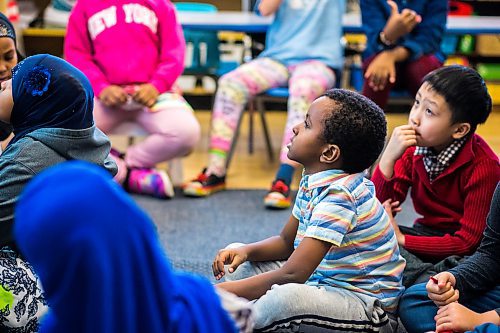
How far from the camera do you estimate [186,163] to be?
3.63m

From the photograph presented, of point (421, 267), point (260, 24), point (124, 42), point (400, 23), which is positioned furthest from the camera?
point (260, 24)

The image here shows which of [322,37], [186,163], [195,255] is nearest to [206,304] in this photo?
[195,255]

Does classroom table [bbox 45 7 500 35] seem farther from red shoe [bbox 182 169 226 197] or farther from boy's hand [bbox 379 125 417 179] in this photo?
boy's hand [bbox 379 125 417 179]

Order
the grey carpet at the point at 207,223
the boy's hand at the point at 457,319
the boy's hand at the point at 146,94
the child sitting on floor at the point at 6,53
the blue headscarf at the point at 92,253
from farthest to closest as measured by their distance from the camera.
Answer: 1. the boy's hand at the point at 146,94
2. the grey carpet at the point at 207,223
3. the child sitting on floor at the point at 6,53
4. the boy's hand at the point at 457,319
5. the blue headscarf at the point at 92,253

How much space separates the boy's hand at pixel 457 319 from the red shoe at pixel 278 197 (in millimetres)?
1378

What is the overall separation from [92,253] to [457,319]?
0.90 m

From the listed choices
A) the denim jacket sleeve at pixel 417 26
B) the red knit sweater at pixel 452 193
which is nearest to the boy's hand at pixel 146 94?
the denim jacket sleeve at pixel 417 26

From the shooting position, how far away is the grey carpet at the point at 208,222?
93.4 inches

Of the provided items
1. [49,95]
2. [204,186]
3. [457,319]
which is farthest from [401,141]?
[204,186]

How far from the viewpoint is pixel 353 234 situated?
1.55 m

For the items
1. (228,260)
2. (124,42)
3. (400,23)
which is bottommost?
(228,260)

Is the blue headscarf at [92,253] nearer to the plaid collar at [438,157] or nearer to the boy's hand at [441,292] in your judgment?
the boy's hand at [441,292]

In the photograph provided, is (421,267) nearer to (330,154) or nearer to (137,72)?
(330,154)

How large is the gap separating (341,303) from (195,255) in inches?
35.1
